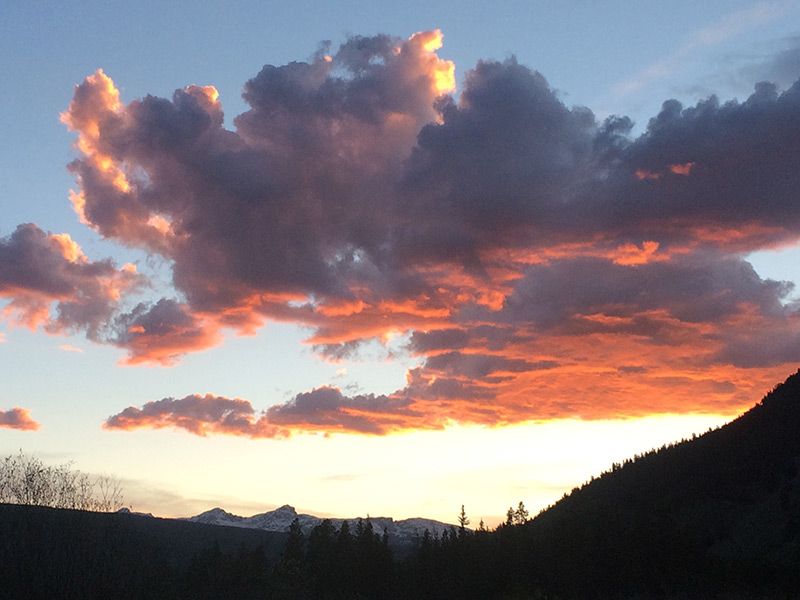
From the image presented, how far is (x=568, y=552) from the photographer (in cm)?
5894

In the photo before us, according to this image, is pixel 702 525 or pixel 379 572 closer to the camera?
pixel 702 525

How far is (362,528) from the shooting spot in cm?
10731

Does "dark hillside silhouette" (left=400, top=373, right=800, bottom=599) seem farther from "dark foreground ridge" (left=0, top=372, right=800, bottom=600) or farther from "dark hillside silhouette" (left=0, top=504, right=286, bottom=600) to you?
"dark hillside silhouette" (left=0, top=504, right=286, bottom=600)

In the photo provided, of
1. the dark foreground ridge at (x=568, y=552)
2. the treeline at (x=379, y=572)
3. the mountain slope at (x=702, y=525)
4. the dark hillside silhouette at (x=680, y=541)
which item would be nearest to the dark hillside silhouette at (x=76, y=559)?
the dark foreground ridge at (x=568, y=552)

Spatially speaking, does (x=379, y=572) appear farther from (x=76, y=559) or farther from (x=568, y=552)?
(x=76, y=559)

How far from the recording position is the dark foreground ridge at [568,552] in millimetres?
41625

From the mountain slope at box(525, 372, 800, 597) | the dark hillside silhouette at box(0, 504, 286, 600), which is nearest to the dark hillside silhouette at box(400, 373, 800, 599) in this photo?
the mountain slope at box(525, 372, 800, 597)

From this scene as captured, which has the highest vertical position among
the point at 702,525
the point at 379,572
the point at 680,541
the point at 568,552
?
the point at 702,525

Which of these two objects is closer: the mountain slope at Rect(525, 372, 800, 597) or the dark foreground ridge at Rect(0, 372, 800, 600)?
the dark foreground ridge at Rect(0, 372, 800, 600)

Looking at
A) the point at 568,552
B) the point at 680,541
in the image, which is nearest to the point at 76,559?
the point at 568,552

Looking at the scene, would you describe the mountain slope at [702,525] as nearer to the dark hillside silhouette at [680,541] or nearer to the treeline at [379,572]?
the dark hillside silhouette at [680,541]

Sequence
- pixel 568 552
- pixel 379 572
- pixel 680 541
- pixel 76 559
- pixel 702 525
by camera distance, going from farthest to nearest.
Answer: pixel 379 572, pixel 702 525, pixel 568 552, pixel 680 541, pixel 76 559

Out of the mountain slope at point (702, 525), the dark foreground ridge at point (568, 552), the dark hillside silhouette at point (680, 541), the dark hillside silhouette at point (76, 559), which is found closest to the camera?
the dark hillside silhouette at point (76, 559)

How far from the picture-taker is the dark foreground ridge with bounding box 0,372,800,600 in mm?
41625
